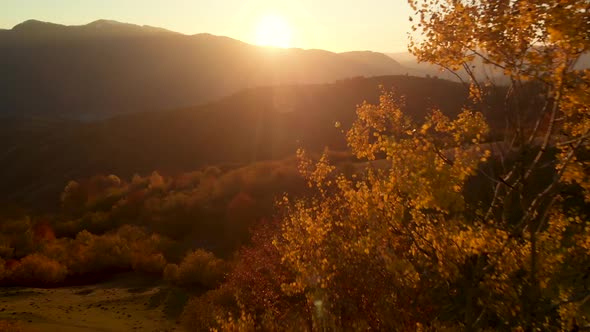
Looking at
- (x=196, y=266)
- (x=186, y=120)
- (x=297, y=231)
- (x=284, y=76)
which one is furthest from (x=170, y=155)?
(x=284, y=76)

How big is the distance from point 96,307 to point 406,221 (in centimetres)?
A: 1300

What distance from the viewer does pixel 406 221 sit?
759 centimetres

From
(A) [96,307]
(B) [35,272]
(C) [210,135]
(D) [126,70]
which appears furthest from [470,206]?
(D) [126,70]

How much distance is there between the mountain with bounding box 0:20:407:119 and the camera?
140 metres

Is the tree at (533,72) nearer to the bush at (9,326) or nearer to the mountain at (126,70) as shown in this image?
the bush at (9,326)

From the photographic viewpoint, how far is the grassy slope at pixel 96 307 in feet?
48.3

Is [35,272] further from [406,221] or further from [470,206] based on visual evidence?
[470,206]

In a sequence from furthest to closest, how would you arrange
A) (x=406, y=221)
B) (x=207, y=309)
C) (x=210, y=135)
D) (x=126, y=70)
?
(x=126, y=70)
(x=210, y=135)
(x=207, y=309)
(x=406, y=221)

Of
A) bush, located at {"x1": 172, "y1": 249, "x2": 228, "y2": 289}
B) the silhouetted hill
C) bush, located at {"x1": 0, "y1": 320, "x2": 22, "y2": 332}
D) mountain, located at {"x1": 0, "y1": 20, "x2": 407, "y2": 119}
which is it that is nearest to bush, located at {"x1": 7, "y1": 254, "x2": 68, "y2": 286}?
bush, located at {"x1": 172, "y1": 249, "x2": 228, "y2": 289}

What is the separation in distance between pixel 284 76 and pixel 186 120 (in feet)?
300

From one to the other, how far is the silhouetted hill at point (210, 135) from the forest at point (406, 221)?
23.1 m

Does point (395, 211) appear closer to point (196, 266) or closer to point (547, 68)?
point (547, 68)

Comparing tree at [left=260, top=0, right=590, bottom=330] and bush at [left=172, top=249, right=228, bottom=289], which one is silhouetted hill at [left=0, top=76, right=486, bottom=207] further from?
tree at [left=260, top=0, right=590, bottom=330]

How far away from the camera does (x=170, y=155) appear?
225 feet
